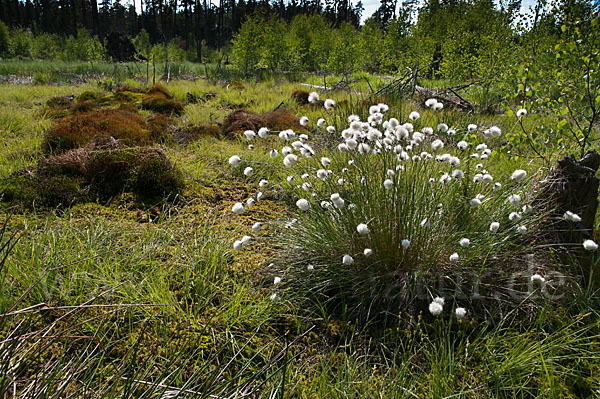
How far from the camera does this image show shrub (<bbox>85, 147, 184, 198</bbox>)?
3.62 m

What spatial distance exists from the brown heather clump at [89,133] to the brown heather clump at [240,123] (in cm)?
149

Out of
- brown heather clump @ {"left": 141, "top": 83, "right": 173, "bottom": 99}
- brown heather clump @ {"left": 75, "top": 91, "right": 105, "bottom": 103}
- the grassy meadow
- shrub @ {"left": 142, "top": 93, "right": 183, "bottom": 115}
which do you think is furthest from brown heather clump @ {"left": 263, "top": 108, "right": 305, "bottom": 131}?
brown heather clump @ {"left": 75, "top": 91, "right": 105, "bottom": 103}

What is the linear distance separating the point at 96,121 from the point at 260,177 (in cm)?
246

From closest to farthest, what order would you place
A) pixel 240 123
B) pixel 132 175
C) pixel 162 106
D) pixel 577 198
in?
pixel 577 198 < pixel 132 175 < pixel 240 123 < pixel 162 106

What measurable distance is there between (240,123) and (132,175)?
107 inches

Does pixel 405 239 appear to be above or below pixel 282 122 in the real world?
below

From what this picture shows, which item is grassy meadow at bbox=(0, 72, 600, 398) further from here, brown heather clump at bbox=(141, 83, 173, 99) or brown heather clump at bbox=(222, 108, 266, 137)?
brown heather clump at bbox=(141, 83, 173, 99)

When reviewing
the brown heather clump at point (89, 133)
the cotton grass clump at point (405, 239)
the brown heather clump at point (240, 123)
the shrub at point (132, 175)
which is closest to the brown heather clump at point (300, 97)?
the brown heather clump at point (240, 123)

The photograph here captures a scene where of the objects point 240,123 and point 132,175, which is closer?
point 132,175

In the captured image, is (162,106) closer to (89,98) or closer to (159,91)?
(159,91)

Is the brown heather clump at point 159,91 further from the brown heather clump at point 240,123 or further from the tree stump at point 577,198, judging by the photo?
the tree stump at point 577,198

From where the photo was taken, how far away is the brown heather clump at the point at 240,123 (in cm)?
594

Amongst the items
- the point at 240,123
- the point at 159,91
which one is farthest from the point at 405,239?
the point at 159,91

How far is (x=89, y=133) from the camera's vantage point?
14.4 feet
